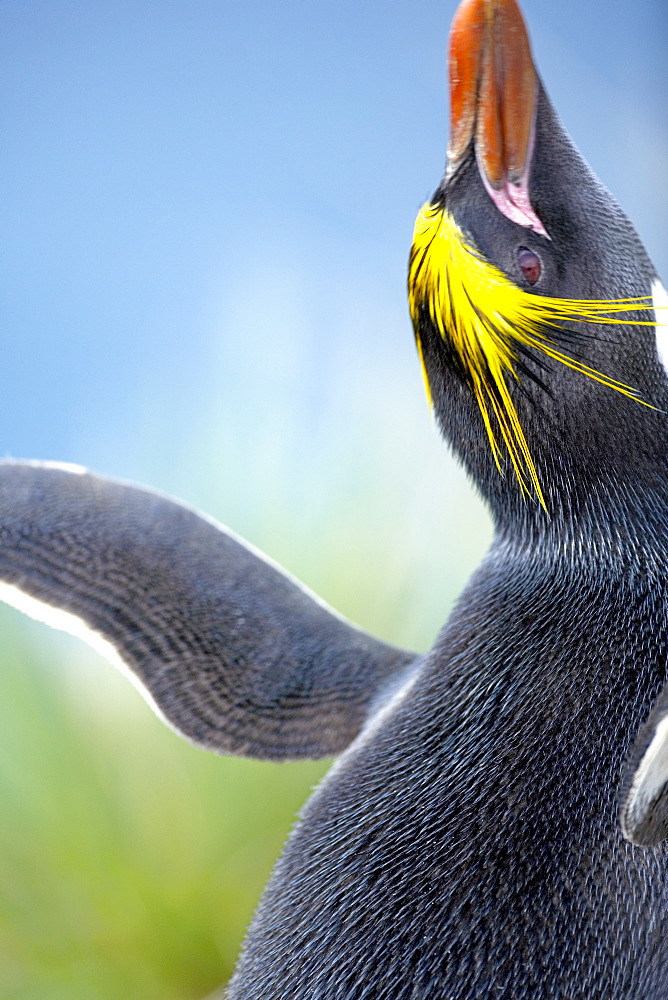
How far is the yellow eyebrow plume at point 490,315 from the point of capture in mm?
499

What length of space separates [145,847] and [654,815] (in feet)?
3.10

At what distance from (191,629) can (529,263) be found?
37 cm

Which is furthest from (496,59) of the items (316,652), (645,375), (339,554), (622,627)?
(339,554)

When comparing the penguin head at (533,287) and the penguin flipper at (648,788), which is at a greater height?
the penguin head at (533,287)

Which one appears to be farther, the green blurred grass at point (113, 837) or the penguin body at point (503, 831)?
the green blurred grass at point (113, 837)

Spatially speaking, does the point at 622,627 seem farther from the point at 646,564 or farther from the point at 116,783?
the point at 116,783

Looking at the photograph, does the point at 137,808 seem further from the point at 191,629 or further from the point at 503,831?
the point at 503,831

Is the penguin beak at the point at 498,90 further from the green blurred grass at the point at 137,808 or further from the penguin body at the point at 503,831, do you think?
the green blurred grass at the point at 137,808

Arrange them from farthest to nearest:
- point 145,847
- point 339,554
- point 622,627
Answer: point 339,554
point 145,847
point 622,627

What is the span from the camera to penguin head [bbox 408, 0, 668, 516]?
50 cm

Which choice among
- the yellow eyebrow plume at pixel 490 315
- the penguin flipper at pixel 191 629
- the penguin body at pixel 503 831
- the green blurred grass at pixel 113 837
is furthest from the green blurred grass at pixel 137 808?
the yellow eyebrow plume at pixel 490 315

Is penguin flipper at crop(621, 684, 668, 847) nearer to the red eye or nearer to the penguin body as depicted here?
the penguin body

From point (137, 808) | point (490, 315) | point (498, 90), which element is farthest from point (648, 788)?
point (137, 808)

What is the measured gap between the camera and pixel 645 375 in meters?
0.51
